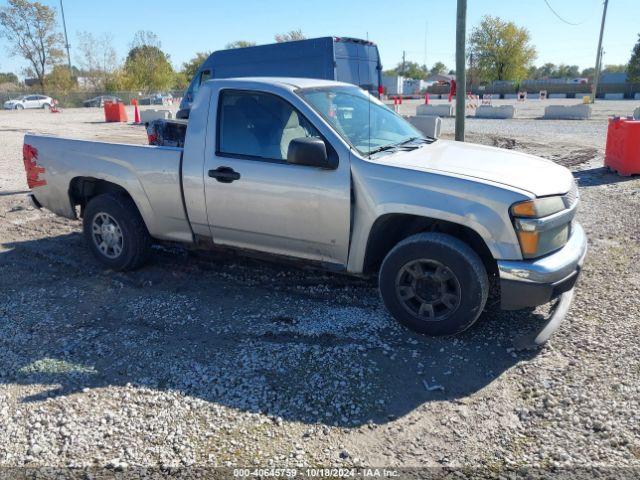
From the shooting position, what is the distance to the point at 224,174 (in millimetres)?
4324

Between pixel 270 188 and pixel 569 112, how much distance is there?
77.8ft

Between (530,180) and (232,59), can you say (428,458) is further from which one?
(232,59)

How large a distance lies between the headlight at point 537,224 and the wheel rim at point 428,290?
0.55 meters

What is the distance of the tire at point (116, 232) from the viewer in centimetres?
505

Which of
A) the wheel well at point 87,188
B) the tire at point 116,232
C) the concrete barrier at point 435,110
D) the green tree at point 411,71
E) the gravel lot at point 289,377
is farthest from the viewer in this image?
the green tree at point 411,71

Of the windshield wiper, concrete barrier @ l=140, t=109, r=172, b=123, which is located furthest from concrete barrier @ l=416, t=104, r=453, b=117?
the windshield wiper

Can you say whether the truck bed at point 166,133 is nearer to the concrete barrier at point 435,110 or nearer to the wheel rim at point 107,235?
the wheel rim at point 107,235

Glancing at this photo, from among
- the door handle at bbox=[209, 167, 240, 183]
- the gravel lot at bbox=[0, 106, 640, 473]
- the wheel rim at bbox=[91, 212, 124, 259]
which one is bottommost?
the gravel lot at bbox=[0, 106, 640, 473]

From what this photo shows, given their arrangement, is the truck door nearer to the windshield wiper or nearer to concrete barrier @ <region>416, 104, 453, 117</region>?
the windshield wiper

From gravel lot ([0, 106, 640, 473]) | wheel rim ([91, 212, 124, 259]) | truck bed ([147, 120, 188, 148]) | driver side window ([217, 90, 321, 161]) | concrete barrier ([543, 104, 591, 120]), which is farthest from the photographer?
concrete barrier ([543, 104, 591, 120])

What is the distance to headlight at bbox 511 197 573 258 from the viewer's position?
11.1ft

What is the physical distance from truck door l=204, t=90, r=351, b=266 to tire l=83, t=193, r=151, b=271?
3.26 ft

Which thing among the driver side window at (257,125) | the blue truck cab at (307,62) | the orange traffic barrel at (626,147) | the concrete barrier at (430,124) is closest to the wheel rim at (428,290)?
the driver side window at (257,125)

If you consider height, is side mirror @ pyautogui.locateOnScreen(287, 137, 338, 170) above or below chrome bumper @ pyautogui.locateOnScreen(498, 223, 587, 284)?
above
